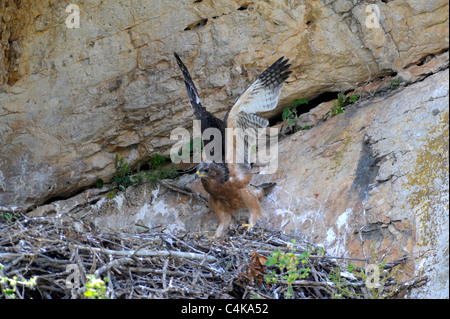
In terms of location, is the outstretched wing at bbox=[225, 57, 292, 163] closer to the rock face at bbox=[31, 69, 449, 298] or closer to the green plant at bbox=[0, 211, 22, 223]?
the rock face at bbox=[31, 69, 449, 298]

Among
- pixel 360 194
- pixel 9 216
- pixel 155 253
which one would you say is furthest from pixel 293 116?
pixel 9 216

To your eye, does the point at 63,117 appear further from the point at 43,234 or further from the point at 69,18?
the point at 43,234

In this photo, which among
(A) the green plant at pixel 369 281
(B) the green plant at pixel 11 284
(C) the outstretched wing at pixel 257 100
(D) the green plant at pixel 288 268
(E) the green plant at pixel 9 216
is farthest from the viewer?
(C) the outstretched wing at pixel 257 100

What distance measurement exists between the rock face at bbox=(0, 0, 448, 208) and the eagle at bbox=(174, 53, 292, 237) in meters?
0.39

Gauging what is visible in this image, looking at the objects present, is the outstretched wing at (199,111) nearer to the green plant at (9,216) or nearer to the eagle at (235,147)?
the eagle at (235,147)

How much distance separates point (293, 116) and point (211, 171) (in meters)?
1.37

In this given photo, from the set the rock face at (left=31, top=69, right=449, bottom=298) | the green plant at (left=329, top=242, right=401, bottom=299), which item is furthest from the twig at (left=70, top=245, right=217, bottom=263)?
the green plant at (left=329, top=242, right=401, bottom=299)

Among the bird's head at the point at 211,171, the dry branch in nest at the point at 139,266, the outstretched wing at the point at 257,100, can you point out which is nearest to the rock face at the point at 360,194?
the dry branch in nest at the point at 139,266

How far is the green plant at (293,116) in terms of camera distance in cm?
658

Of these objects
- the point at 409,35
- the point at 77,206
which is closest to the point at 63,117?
the point at 77,206

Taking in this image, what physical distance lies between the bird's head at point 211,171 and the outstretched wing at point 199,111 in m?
0.17

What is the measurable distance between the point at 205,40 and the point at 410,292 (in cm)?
325

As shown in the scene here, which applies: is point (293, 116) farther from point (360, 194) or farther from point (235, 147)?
point (360, 194)

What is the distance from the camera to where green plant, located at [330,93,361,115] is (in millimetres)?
6352
